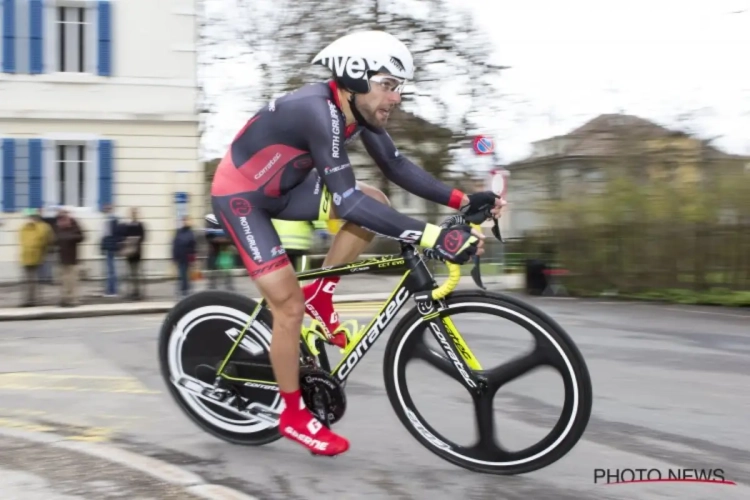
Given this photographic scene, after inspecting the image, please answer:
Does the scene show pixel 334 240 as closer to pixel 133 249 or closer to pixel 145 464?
pixel 145 464

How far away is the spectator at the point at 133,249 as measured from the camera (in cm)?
1772

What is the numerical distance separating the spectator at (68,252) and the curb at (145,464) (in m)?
11.4

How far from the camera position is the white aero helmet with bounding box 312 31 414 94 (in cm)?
396

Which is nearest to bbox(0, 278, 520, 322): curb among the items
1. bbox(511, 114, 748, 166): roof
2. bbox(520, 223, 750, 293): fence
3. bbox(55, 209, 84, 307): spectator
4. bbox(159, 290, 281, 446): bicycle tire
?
bbox(55, 209, 84, 307): spectator

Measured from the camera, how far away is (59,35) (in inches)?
898

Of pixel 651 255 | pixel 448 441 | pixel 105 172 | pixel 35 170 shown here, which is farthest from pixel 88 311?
pixel 448 441

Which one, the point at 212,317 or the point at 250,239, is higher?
the point at 250,239

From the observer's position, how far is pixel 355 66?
3967 mm

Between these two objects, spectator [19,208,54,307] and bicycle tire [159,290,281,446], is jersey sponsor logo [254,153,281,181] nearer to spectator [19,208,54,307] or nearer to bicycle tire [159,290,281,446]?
bicycle tire [159,290,281,446]

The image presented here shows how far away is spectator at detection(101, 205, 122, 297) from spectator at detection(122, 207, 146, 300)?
17 cm

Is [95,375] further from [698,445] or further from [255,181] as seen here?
[698,445]

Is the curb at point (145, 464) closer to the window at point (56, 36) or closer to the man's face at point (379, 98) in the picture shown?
the man's face at point (379, 98)

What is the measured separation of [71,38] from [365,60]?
2055 centimetres

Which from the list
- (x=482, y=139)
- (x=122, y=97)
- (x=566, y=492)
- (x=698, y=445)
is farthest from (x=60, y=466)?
(x=122, y=97)
